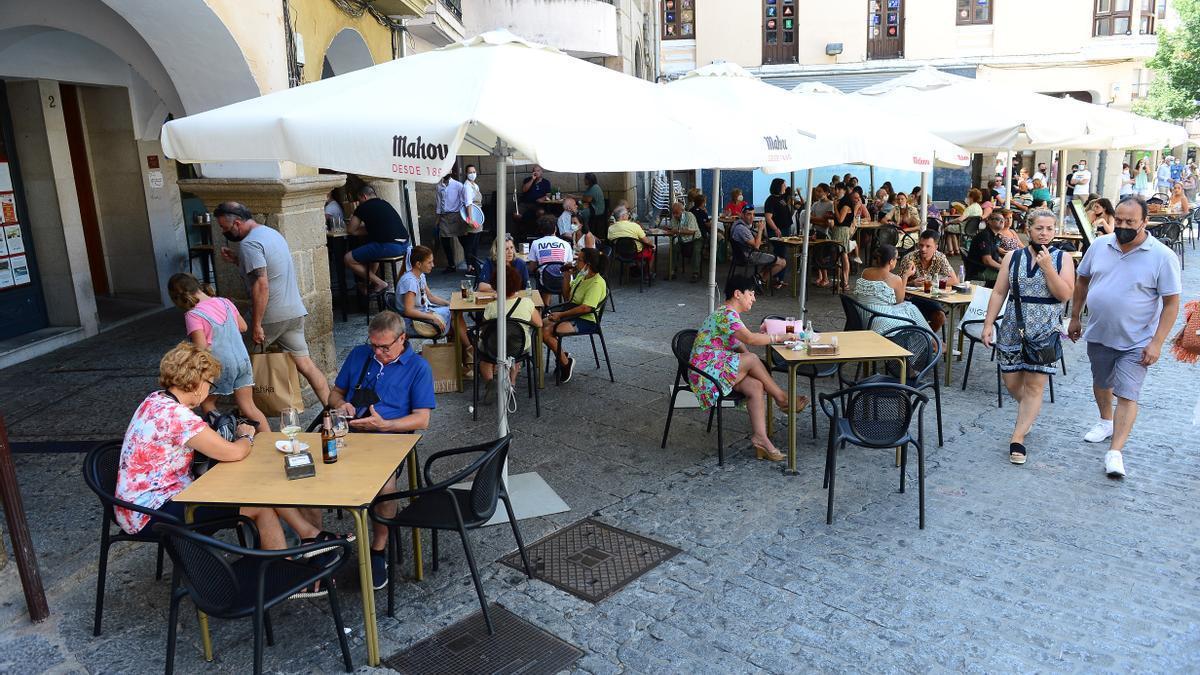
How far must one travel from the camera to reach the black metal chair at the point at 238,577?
3316 millimetres

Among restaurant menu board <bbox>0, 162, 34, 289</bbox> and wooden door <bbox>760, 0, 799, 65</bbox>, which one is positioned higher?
wooden door <bbox>760, 0, 799, 65</bbox>

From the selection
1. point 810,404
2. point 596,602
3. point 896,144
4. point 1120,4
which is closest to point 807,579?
point 596,602

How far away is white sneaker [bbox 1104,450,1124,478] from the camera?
222 inches

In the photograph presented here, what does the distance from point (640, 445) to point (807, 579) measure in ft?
7.13

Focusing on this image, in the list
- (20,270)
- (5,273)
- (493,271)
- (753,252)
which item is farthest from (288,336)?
(753,252)

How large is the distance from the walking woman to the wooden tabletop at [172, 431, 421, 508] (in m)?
4.27

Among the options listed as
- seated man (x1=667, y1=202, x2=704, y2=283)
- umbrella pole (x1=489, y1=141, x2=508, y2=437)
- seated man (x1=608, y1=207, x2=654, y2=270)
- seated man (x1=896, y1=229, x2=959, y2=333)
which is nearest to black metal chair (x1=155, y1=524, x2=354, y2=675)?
umbrella pole (x1=489, y1=141, x2=508, y2=437)

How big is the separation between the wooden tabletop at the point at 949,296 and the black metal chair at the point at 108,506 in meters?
6.34

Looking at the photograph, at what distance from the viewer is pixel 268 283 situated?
6648mm

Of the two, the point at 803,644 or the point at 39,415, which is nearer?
the point at 803,644

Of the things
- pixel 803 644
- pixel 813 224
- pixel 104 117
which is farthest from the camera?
pixel 813 224

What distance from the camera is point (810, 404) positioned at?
7090mm

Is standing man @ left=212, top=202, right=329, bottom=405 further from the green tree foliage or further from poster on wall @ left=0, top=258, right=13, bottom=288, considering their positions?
the green tree foliage

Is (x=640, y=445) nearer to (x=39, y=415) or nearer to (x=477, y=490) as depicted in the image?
(x=477, y=490)
